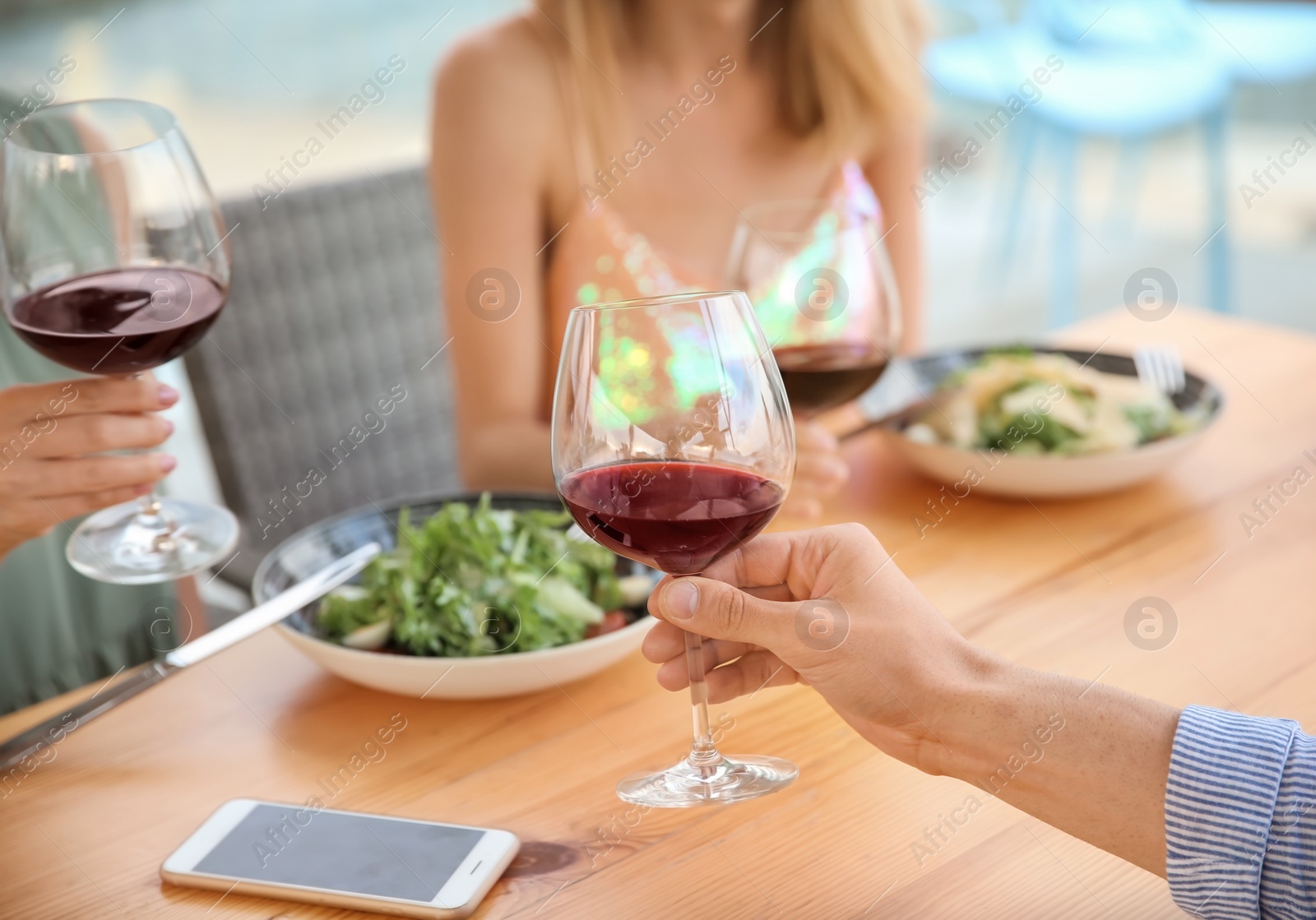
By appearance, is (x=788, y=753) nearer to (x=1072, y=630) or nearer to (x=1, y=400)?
(x=1072, y=630)

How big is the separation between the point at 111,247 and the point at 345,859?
542mm

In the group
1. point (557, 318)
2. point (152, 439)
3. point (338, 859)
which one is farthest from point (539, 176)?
point (338, 859)

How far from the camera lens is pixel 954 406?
4.54 ft

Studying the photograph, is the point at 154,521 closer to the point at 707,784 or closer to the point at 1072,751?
the point at 707,784

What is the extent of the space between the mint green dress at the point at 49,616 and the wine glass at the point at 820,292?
945 millimetres

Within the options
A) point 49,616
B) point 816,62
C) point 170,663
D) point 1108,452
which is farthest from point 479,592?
point 816,62

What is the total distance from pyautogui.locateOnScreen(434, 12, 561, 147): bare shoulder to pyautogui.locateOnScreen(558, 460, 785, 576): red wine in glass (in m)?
1.10

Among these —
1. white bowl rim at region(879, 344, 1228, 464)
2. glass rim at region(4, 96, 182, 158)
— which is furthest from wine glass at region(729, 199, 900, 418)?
glass rim at region(4, 96, 182, 158)

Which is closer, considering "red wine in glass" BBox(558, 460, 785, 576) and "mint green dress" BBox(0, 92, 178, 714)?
"red wine in glass" BBox(558, 460, 785, 576)

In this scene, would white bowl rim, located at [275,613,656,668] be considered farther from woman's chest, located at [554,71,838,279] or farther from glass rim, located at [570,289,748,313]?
woman's chest, located at [554,71,838,279]

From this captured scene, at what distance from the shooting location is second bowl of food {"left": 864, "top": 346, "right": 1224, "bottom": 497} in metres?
1.27

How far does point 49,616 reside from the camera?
1.56 meters

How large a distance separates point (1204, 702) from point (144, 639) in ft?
4.52

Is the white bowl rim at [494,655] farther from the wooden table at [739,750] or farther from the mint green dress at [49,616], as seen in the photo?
the mint green dress at [49,616]
